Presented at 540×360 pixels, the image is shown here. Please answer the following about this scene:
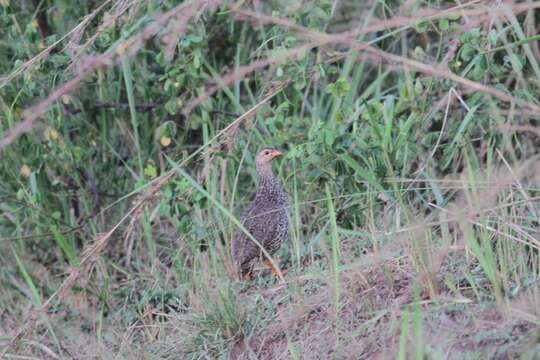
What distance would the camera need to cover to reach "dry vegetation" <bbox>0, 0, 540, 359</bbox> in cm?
374

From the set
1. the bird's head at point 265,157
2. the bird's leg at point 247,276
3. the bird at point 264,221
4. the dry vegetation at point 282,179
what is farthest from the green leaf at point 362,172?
the bird's head at point 265,157

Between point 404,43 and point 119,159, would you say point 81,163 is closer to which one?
point 119,159

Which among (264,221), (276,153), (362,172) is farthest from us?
(276,153)

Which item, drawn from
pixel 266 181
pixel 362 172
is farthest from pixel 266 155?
pixel 362 172

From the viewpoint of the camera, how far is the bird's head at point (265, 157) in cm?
570

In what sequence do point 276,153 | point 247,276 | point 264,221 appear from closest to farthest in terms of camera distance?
point 247,276, point 264,221, point 276,153

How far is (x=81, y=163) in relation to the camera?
620 centimetres

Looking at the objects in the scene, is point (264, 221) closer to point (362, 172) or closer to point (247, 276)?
point (247, 276)

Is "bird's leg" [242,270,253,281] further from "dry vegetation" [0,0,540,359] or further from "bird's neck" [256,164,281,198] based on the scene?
"bird's neck" [256,164,281,198]

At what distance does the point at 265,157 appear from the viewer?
573 cm

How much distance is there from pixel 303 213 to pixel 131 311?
1120mm

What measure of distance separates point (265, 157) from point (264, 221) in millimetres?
532

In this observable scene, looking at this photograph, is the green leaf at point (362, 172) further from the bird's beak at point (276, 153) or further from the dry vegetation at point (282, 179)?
the bird's beak at point (276, 153)

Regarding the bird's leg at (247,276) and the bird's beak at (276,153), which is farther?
the bird's beak at (276,153)
